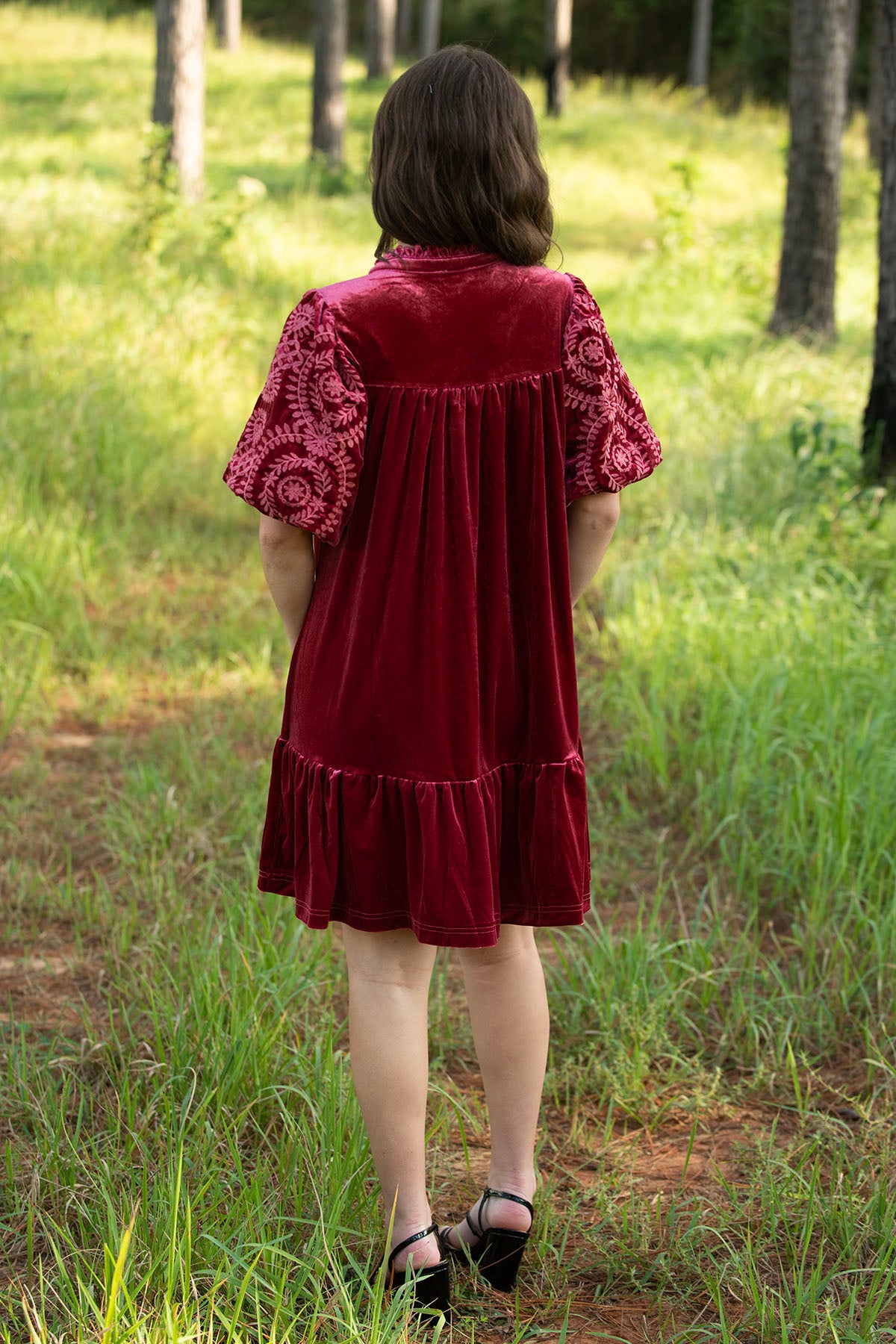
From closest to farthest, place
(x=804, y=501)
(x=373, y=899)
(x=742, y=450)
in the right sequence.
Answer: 1. (x=373, y=899)
2. (x=804, y=501)
3. (x=742, y=450)

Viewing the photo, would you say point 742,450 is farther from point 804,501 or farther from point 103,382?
point 103,382

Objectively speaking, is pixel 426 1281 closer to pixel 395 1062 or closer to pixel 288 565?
pixel 395 1062

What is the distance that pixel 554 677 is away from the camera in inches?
74.9

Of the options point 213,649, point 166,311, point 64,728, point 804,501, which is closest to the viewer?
point 64,728

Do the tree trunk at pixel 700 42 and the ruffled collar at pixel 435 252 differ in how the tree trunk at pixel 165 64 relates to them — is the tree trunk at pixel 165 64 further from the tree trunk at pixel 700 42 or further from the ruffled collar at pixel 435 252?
the tree trunk at pixel 700 42

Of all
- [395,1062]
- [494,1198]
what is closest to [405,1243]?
[494,1198]

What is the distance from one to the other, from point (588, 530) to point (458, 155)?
594 millimetres

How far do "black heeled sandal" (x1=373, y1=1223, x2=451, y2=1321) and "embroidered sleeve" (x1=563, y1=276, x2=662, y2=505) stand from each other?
46.0 inches

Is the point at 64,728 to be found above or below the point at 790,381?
below

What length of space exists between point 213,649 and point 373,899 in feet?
9.78

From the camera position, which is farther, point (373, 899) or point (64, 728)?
point (64, 728)

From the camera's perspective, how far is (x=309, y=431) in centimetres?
173

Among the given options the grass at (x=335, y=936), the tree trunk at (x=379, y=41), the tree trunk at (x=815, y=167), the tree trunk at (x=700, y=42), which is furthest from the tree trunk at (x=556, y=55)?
the grass at (x=335, y=936)

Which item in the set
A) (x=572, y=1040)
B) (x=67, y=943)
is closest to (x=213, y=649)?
(x=67, y=943)
